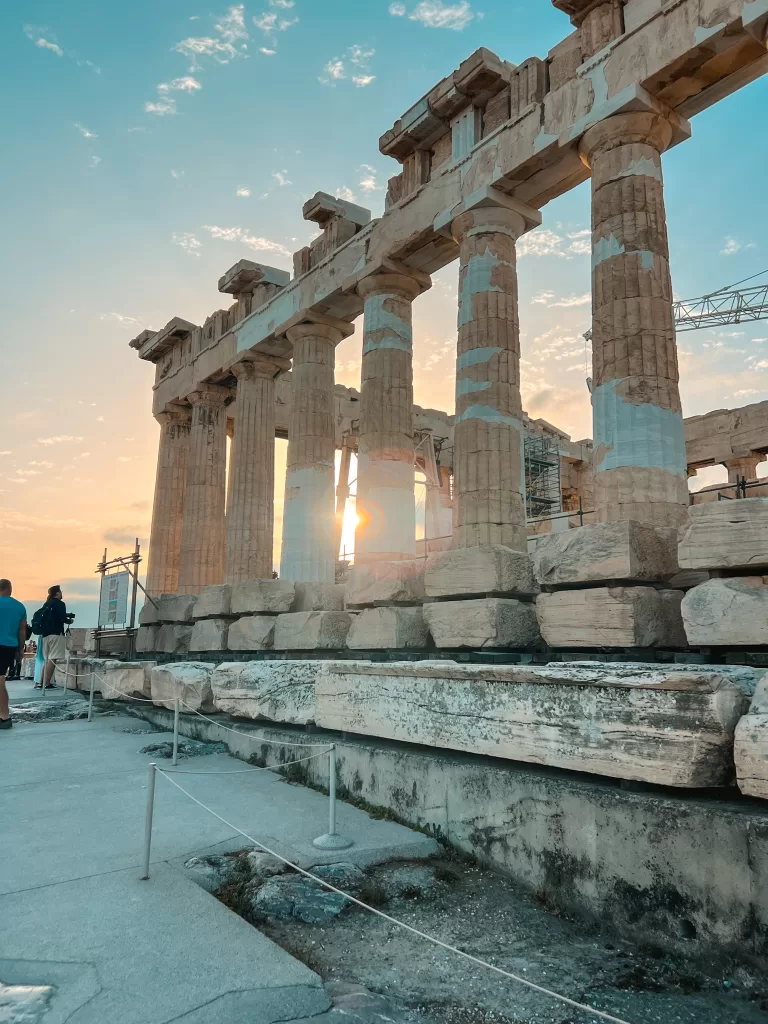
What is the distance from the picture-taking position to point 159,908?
3508 millimetres

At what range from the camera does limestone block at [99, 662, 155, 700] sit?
11570 mm

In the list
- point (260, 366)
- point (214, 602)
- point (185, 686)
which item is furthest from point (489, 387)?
point (260, 366)

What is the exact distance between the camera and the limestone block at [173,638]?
586 inches

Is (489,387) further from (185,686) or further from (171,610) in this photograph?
(171,610)

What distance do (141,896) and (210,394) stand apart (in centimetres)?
1576

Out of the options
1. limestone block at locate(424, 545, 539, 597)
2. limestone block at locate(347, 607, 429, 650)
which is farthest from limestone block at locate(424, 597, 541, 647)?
limestone block at locate(347, 607, 429, 650)

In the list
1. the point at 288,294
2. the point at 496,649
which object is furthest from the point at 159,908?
the point at 288,294

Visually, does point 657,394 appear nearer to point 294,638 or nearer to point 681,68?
point 681,68

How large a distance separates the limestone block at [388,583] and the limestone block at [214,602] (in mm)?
3762

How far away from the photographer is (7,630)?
9508 millimetres

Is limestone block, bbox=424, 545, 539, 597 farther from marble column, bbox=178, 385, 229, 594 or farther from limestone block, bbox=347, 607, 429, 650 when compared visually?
marble column, bbox=178, 385, 229, 594

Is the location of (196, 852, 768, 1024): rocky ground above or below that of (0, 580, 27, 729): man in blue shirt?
below

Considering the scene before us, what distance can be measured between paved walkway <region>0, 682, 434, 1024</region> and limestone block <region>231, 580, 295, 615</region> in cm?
490

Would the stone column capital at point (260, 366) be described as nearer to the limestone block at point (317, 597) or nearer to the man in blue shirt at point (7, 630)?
the limestone block at point (317, 597)
